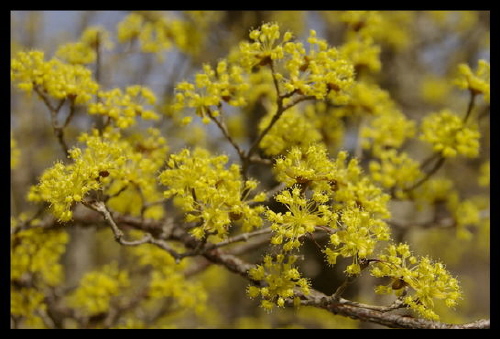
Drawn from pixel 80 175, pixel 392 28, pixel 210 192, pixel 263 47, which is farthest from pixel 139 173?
pixel 392 28

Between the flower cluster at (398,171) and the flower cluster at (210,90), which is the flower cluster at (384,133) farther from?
the flower cluster at (210,90)

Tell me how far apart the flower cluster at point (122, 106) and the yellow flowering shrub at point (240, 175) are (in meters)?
0.01

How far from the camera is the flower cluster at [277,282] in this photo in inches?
95.3

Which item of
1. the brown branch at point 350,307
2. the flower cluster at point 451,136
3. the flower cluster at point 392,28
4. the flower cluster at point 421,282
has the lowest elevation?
the brown branch at point 350,307

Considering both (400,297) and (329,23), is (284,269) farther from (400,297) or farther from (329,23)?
(329,23)

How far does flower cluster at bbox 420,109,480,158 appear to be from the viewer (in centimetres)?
348

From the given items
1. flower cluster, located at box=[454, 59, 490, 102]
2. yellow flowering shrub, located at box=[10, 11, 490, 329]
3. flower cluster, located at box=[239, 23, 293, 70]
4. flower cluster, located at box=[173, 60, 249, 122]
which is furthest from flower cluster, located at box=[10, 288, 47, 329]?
flower cluster, located at box=[454, 59, 490, 102]

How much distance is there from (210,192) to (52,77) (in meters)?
1.42

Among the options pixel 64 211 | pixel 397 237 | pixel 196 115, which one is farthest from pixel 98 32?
pixel 397 237

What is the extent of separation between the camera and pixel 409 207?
736cm

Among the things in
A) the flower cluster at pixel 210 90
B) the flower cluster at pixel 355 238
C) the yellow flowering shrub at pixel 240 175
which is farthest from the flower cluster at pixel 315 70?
the flower cluster at pixel 355 238

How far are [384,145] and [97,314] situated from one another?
113 inches

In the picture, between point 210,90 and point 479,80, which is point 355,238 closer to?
point 210,90

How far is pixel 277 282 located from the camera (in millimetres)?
2480
